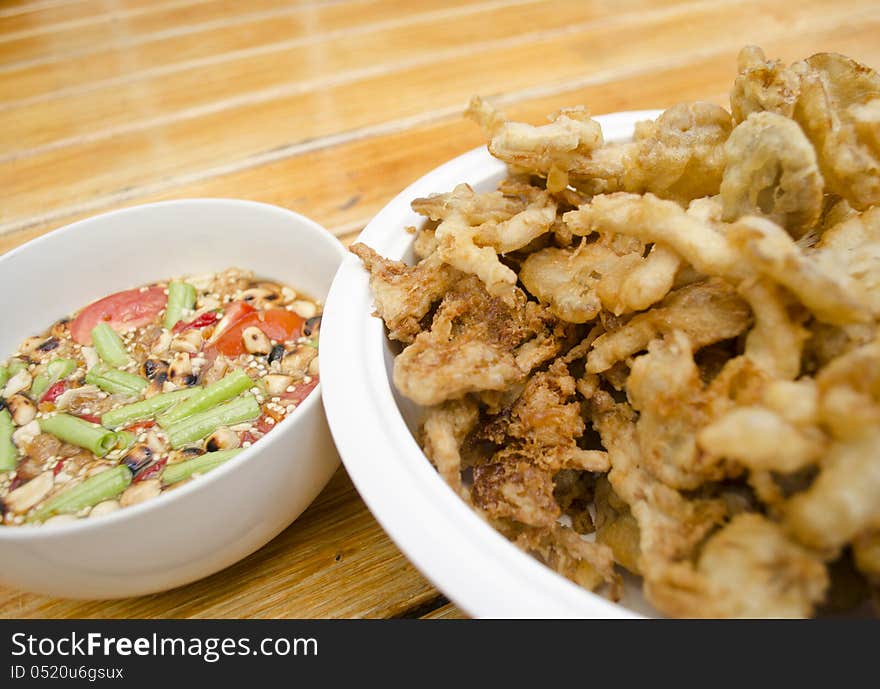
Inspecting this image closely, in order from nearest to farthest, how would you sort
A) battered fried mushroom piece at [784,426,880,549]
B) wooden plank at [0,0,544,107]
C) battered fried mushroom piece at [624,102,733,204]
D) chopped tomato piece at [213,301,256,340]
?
battered fried mushroom piece at [784,426,880,549], battered fried mushroom piece at [624,102,733,204], chopped tomato piece at [213,301,256,340], wooden plank at [0,0,544,107]

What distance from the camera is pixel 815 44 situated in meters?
2.76

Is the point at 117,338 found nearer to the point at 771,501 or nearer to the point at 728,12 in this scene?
the point at 771,501

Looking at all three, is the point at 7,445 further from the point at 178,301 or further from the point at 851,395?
the point at 851,395

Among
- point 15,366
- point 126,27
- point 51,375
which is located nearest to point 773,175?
point 51,375

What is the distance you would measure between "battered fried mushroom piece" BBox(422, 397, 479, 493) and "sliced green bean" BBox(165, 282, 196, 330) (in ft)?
2.59

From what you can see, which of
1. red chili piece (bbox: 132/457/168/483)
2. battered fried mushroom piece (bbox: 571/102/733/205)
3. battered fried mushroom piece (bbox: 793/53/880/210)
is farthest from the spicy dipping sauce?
battered fried mushroom piece (bbox: 793/53/880/210)

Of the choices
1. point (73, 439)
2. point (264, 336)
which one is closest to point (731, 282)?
point (264, 336)

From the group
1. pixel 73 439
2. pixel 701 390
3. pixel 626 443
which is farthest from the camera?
pixel 73 439

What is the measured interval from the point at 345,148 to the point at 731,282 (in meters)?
1.74

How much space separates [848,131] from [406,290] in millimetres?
786

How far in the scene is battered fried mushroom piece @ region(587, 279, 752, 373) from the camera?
1005 mm

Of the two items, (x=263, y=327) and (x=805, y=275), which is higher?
(x=805, y=275)

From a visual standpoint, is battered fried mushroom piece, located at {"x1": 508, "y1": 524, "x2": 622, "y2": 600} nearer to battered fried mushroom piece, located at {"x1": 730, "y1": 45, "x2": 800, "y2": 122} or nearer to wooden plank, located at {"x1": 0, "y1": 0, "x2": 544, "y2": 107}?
battered fried mushroom piece, located at {"x1": 730, "y1": 45, "x2": 800, "y2": 122}

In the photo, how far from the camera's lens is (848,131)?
3.62 feet
